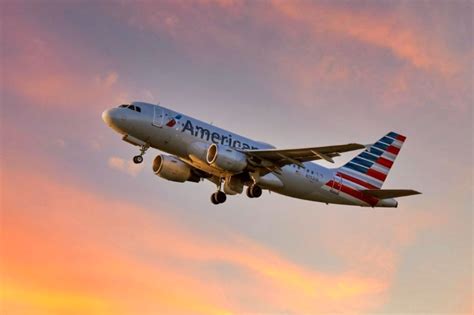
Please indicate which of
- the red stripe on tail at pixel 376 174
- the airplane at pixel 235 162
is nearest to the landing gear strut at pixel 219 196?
the airplane at pixel 235 162

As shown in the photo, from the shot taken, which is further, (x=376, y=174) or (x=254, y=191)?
(x=376, y=174)

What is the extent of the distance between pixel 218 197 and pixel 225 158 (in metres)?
6.47

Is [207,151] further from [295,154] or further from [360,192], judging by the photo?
[360,192]

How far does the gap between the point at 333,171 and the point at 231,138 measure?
8392 millimetres

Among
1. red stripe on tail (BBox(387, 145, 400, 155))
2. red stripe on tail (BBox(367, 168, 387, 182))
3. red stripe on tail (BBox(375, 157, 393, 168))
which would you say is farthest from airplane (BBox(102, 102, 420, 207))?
red stripe on tail (BBox(387, 145, 400, 155))

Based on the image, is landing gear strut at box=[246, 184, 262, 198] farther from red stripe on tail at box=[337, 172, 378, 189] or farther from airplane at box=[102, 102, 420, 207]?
red stripe on tail at box=[337, 172, 378, 189]

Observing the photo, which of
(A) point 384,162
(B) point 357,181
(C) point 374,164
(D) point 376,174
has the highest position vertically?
(A) point 384,162

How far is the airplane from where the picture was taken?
3856 cm

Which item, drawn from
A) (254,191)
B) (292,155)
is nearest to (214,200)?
(254,191)

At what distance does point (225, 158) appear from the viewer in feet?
126

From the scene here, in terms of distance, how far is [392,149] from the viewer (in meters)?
50.6

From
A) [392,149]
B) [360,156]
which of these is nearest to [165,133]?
[360,156]

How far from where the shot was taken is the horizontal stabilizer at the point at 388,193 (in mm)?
41656

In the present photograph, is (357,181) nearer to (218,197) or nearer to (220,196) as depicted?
(220,196)
